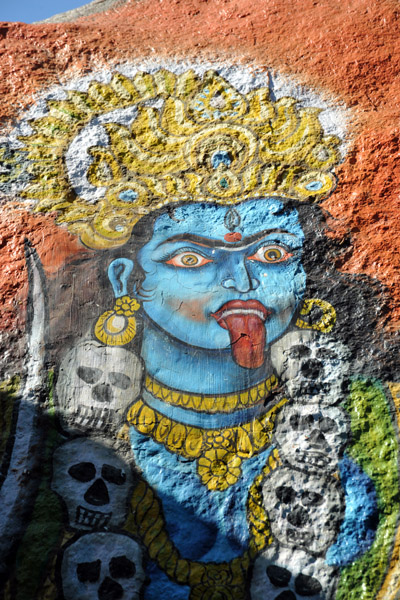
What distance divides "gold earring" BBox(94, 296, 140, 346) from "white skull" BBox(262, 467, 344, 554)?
0.90 meters

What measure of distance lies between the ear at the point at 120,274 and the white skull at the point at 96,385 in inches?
12.1

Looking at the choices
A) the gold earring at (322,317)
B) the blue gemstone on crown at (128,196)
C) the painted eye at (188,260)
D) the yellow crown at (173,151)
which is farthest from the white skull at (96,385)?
the blue gemstone on crown at (128,196)

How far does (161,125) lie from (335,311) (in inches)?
62.9

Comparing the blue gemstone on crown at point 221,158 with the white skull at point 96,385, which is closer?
the white skull at point 96,385

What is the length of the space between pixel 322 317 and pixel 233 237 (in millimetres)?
651

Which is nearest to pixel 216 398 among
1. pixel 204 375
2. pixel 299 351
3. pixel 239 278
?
pixel 204 375

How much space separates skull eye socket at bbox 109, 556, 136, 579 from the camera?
7.63ft

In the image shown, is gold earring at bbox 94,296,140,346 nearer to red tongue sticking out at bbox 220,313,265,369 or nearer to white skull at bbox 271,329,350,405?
red tongue sticking out at bbox 220,313,265,369

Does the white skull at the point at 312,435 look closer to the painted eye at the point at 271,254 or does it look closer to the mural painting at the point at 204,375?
the mural painting at the point at 204,375

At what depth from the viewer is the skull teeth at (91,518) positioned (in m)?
2.40

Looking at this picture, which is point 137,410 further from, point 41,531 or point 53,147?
point 53,147

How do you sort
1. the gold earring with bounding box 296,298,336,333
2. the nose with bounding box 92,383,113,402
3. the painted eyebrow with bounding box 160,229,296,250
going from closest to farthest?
the nose with bounding box 92,383,113,402
the gold earring with bounding box 296,298,336,333
the painted eyebrow with bounding box 160,229,296,250

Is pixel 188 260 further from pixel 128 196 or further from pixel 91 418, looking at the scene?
pixel 91 418

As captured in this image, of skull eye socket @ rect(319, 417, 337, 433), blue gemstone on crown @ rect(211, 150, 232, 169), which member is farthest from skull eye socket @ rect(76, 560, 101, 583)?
blue gemstone on crown @ rect(211, 150, 232, 169)
